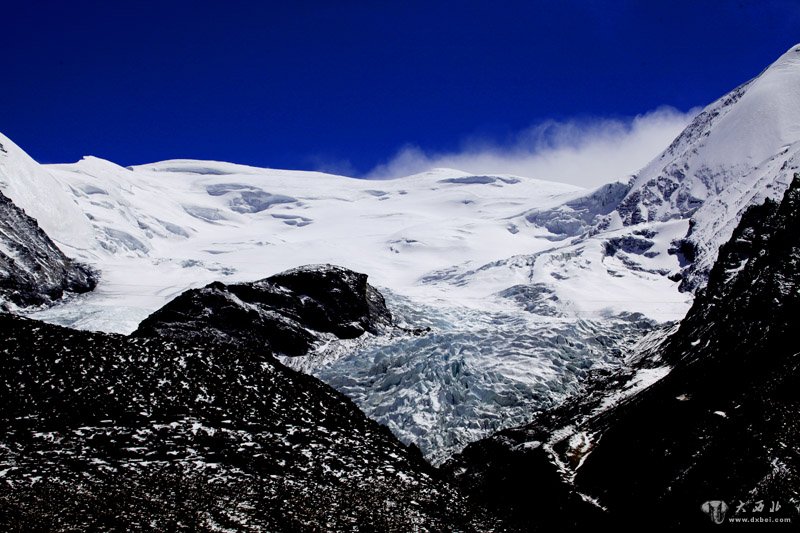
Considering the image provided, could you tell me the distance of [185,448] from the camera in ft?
60.4

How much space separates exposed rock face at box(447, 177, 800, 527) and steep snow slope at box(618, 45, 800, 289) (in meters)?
65.9

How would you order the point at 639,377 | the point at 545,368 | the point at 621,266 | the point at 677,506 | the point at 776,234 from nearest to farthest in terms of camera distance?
1. the point at 677,506
2. the point at 776,234
3. the point at 639,377
4. the point at 545,368
5. the point at 621,266

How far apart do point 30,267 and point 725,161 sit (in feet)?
443

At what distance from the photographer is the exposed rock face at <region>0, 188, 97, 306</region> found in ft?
305

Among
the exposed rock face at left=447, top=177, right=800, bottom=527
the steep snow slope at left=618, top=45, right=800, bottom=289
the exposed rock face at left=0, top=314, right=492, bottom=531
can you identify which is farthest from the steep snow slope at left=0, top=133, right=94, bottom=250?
the exposed rock face at left=0, top=314, right=492, bottom=531

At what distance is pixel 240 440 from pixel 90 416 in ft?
13.6

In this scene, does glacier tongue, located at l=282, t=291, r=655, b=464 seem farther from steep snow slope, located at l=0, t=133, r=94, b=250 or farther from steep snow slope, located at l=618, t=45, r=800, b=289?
steep snow slope, located at l=0, t=133, r=94, b=250

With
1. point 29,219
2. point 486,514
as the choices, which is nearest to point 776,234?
point 486,514

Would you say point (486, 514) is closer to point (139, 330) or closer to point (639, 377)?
point (639, 377)

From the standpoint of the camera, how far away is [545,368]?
63.2 meters

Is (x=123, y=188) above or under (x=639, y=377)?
above

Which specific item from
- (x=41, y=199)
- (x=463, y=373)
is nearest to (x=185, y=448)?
(x=463, y=373)

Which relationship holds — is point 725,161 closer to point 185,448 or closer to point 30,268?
point 30,268

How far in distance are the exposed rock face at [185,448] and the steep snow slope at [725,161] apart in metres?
101
